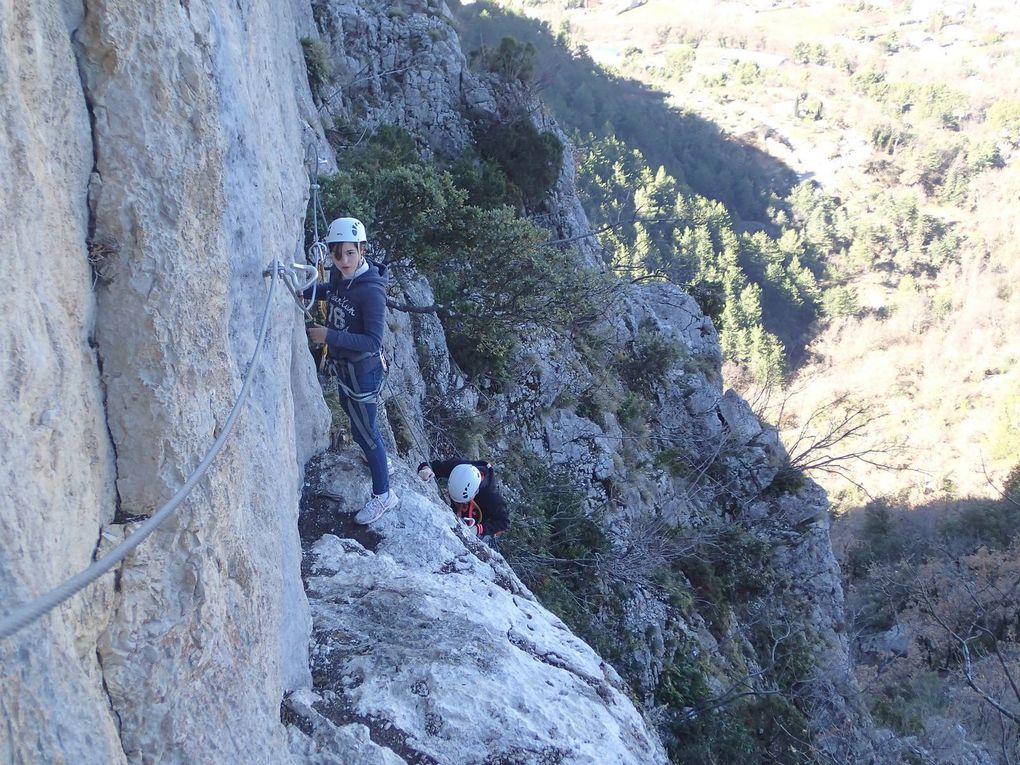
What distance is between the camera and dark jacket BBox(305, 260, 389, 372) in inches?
170

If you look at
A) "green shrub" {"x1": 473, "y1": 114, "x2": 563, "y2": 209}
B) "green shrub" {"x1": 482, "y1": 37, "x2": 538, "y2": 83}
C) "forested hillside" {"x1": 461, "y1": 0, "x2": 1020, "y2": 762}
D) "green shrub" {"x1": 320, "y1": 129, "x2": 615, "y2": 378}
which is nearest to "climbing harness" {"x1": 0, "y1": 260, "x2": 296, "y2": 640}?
"green shrub" {"x1": 320, "y1": 129, "x2": 615, "y2": 378}

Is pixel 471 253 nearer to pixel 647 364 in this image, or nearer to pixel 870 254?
pixel 647 364

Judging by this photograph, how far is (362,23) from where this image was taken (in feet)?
51.8

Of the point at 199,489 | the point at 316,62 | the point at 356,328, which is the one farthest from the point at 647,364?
the point at 199,489

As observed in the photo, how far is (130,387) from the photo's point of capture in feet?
7.06

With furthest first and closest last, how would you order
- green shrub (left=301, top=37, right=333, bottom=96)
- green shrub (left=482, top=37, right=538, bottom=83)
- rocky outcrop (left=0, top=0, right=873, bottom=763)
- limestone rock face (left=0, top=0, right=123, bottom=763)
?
green shrub (left=482, top=37, right=538, bottom=83) < green shrub (left=301, top=37, right=333, bottom=96) < rocky outcrop (left=0, top=0, right=873, bottom=763) < limestone rock face (left=0, top=0, right=123, bottom=763)

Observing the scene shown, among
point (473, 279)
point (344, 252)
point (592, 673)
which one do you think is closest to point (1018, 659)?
point (473, 279)

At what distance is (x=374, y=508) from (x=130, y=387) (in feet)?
9.58

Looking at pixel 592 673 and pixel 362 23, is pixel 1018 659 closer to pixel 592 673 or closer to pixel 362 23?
pixel 592 673

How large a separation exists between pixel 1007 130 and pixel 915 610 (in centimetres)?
7831

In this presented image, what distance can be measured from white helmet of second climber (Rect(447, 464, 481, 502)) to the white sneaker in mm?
1161

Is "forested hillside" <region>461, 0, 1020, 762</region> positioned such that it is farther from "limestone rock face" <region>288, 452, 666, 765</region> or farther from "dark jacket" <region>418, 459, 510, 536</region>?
"limestone rock face" <region>288, 452, 666, 765</region>

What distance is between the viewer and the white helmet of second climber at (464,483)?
244 inches

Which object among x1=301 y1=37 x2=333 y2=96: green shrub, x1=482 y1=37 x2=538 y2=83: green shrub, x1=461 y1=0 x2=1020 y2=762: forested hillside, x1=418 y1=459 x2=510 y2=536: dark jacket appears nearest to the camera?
x1=418 y1=459 x2=510 y2=536: dark jacket
